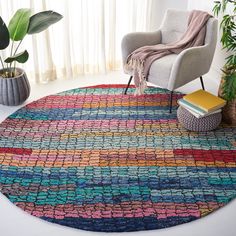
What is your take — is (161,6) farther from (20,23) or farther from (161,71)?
(20,23)

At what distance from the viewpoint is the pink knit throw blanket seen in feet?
10.5

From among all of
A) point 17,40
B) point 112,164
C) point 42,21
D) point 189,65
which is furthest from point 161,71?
point 17,40

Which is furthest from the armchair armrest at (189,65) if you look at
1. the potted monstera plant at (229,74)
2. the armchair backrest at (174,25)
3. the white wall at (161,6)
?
the white wall at (161,6)

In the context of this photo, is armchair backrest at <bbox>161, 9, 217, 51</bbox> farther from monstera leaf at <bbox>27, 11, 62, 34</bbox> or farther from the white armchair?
monstera leaf at <bbox>27, 11, 62, 34</bbox>

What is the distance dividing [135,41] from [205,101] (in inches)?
32.9

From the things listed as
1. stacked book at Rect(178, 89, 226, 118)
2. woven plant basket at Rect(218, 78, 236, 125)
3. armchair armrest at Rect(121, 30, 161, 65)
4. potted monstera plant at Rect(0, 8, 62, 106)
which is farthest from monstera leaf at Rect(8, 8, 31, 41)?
woven plant basket at Rect(218, 78, 236, 125)

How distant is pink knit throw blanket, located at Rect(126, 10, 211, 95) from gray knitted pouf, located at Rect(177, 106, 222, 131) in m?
0.48

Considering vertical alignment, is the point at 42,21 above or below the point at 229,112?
above

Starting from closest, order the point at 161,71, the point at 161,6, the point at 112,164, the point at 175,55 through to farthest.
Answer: the point at 112,164, the point at 161,71, the point at 175,55, the point at 161,6

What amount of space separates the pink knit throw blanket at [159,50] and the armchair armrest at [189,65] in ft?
0.43

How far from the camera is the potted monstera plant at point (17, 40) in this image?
3.02m

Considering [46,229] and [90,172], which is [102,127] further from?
[46,229]

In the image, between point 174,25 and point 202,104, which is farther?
point 174,25

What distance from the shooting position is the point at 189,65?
306cm
